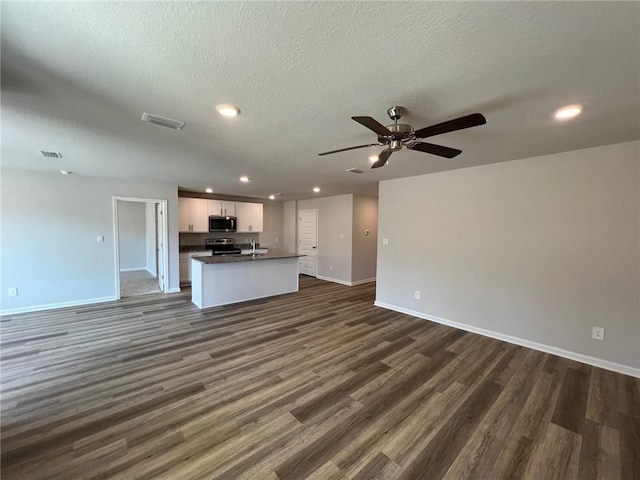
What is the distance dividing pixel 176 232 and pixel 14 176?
256 cm

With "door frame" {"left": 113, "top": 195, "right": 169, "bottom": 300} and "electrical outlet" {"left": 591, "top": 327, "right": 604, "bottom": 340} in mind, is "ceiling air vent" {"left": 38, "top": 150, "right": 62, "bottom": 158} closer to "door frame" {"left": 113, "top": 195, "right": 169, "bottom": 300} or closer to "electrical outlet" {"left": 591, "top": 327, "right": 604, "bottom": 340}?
"door frame" {"left": 113, "top": 195, "right": 169, "bottom": 300}

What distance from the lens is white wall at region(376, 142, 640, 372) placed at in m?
2.79

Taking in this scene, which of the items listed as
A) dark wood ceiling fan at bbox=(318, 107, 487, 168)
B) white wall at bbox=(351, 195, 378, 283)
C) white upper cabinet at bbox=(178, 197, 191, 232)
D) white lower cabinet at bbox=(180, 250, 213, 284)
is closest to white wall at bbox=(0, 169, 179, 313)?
white upper cabinet at bbox=(178, 197, 191, 232)

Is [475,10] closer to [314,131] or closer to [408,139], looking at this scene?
[408,139]

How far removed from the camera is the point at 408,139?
6.63 ft

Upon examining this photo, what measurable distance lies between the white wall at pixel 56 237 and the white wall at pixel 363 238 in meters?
4.91

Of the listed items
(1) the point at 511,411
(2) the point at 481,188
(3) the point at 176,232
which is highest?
(2) the point at 481,188

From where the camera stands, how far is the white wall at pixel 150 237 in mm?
7836

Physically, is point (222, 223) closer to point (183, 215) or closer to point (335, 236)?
point (183, 215)

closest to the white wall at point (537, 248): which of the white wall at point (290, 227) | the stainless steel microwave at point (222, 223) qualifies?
the white wall at point (290, 227)

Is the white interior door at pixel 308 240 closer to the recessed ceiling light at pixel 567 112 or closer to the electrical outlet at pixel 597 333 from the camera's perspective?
the electrical outlet at pixel 597 333

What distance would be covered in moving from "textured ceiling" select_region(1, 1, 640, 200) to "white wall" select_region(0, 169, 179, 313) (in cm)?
228

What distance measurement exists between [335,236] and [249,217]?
2710 mm

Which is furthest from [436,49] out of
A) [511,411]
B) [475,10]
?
[511,411]
